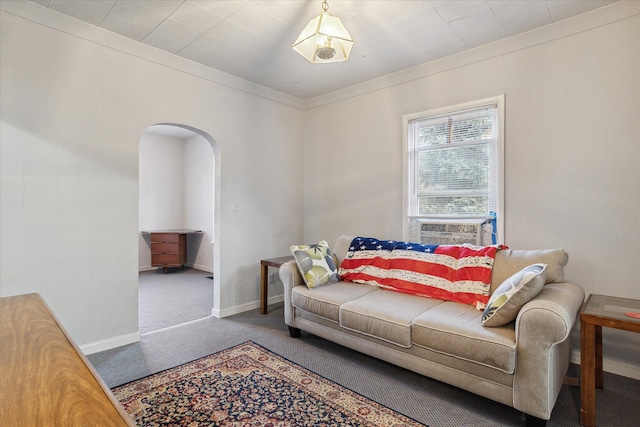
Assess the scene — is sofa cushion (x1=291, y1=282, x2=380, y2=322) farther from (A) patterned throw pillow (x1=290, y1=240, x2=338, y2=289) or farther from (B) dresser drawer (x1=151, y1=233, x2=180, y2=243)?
(B) dresser drawer (x1=151, y1=233, x2=180, y2=243)

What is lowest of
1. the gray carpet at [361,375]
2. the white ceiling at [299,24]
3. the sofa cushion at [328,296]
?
the gray carpet at [361,375]

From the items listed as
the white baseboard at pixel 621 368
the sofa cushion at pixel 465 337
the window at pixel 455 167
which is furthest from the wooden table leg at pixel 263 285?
the white baseboard at pixel 621 368

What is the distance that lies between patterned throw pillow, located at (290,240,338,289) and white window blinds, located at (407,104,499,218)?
1029 millimetres

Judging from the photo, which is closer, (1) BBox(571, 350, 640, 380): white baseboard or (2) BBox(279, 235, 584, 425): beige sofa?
(2) BBox(279, 235, 584, 425): beige sofa

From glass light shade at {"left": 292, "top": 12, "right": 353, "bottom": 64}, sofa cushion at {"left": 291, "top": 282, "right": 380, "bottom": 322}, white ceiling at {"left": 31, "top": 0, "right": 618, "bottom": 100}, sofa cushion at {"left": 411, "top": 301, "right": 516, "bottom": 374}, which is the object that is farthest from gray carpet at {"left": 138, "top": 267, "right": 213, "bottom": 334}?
glass light shade at {"left": 292, "top": 12, "right": 353, "bottom": 64}

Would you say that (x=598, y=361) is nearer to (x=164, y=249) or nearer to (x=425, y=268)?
(x=425, y=268)

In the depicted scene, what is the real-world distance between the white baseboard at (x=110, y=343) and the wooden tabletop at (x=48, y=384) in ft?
6.06

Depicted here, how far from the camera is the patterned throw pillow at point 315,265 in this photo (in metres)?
3.05

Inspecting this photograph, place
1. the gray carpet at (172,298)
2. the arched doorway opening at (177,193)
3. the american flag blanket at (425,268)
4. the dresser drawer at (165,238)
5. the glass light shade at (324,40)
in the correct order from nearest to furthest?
the glass light shade at (324,40) < the american flag blanket at (425,268) < the gray carpet at (172,298) < the dresser drawer at (165,238) < the arched doorway opening at (177,193)

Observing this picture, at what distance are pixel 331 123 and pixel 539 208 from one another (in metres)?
2.54

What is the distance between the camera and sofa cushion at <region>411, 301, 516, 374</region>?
6.01ft

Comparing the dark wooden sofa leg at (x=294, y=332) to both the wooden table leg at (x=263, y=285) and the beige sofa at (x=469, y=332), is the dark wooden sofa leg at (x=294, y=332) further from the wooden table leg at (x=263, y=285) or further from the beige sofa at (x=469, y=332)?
the wooden table leg at (x=263, y=285)

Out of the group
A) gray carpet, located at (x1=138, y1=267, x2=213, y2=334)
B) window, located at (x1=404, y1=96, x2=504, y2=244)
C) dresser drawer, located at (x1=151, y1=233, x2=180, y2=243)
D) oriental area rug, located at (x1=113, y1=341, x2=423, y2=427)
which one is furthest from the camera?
dresser drawer, located at (x1=151, y1=233, x2=180, y2=243)

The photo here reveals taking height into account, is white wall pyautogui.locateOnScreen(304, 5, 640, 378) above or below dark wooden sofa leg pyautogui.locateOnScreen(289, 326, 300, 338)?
above
